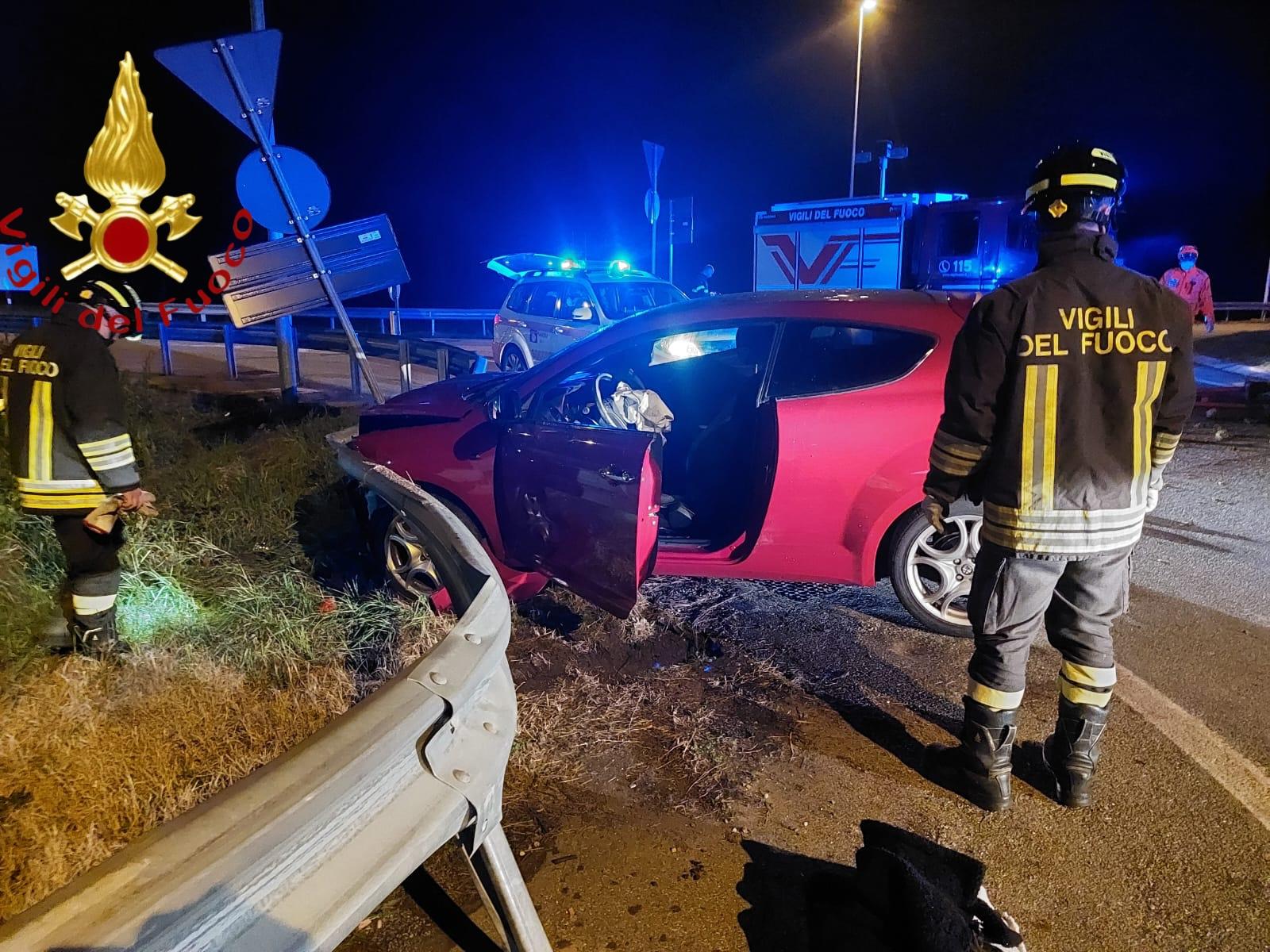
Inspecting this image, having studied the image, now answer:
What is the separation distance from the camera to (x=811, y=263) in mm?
15445

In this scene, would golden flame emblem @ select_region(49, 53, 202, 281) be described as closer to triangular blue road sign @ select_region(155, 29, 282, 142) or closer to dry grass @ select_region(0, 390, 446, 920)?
triangular blue road sign @ select_region(155, 29, 282, 142)

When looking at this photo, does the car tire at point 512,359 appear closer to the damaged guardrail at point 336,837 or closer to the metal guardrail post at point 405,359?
the metal guardrail post at point 405,359

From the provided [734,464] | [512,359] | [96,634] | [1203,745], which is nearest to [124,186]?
[96,634]

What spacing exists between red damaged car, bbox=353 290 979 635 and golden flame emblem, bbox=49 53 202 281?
3.17 m

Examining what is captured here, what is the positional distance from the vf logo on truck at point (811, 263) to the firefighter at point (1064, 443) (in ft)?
41.7

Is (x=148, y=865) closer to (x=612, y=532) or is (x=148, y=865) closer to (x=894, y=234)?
(x=612, y=532)

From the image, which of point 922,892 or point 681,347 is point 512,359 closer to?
point 681,347

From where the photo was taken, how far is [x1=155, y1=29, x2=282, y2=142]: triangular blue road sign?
4.59 metres

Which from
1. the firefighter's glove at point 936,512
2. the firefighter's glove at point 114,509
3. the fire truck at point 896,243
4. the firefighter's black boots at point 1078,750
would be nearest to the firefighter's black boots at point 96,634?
the firefighter's glove at point 114,509

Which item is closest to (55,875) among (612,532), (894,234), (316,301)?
(612,532)

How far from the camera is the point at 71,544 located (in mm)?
3414

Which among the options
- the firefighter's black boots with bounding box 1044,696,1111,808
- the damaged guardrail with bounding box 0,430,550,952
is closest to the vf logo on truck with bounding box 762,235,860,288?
the firefighter's black boots with bounding box 1044,696,1111,808

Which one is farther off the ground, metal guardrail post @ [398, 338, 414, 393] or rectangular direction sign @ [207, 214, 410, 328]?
rectangular direction sign @ [207, 214, 410, 328]

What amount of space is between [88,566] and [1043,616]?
3.63 metres
